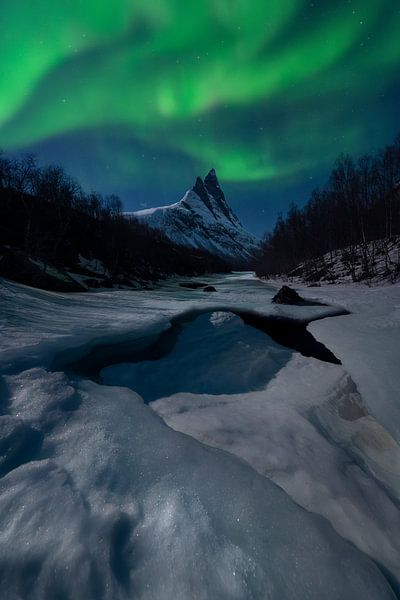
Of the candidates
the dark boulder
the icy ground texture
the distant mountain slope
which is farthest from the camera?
the distant mountain slope

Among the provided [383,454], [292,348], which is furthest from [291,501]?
[292,348]

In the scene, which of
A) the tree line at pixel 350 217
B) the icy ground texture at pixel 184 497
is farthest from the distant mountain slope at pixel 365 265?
the icy ground texture at pixel 184 497

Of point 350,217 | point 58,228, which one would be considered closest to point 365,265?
point 350,217

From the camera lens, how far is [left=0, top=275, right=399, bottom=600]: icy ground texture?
1159mm

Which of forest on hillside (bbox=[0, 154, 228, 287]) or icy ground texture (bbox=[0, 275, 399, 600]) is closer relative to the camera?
icy ground texture (bbox=[0, 275, 399, 600])

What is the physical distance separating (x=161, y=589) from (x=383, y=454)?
2139 millimetres

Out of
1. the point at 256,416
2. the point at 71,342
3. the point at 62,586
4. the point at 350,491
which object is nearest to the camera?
the point at 62,586

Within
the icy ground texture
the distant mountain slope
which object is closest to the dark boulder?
the icy ground texture

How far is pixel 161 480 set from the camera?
164 centimetres

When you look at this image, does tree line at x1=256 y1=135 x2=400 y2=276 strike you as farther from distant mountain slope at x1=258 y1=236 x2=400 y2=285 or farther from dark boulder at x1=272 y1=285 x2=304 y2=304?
dark boulder at x1=272 y1=285 x2=304 y2=304

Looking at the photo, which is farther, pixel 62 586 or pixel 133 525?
pixel 133 525

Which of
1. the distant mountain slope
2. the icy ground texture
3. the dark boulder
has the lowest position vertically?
the icy ground texture

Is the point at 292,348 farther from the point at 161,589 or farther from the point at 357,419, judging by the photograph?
the point at 161,589

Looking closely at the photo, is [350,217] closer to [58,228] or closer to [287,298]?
[287,298]
